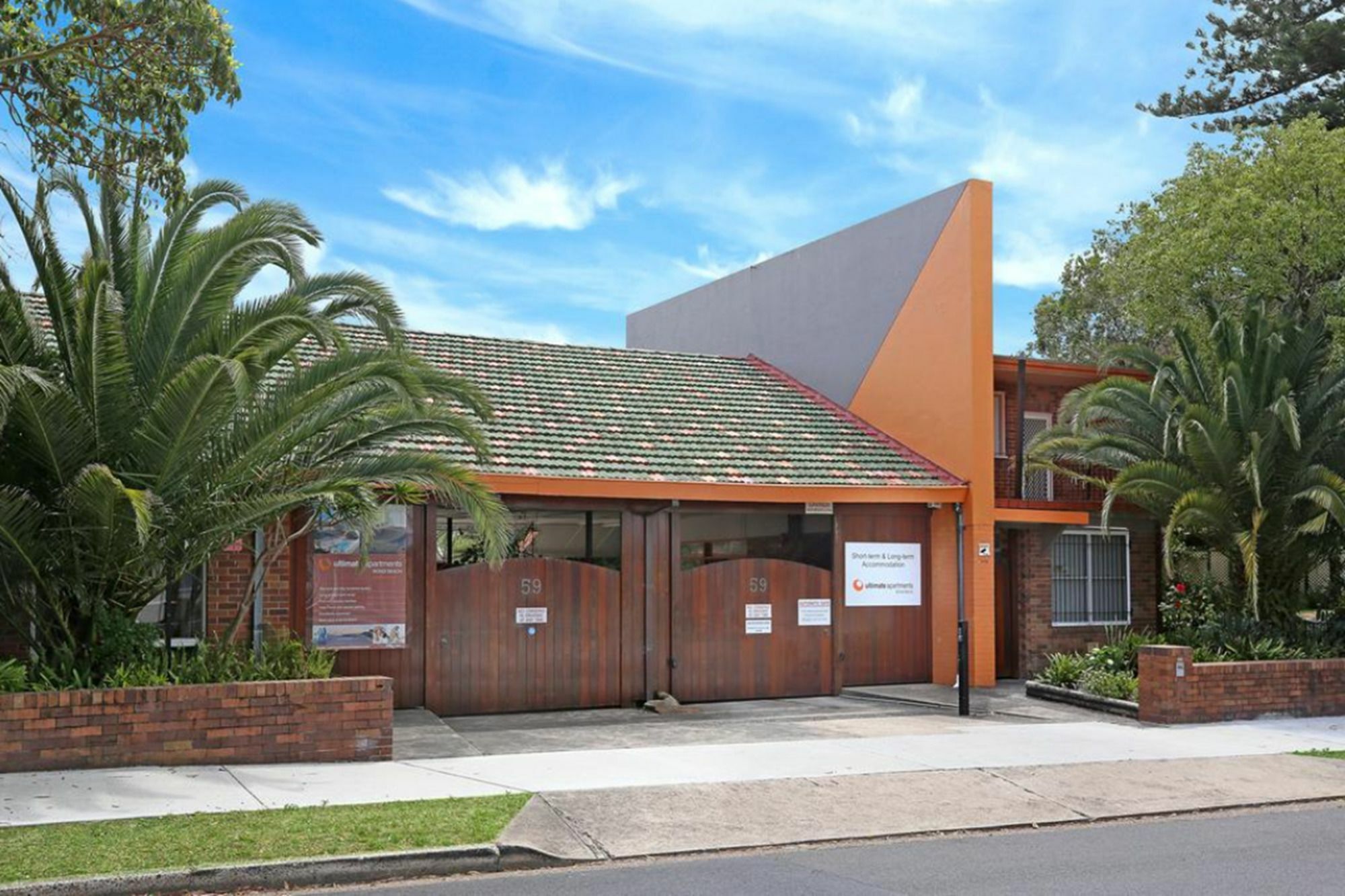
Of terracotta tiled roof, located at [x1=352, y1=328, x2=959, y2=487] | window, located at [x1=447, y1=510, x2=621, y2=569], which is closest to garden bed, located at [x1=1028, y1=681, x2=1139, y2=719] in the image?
terracotta tiled roof, located at [x1=352, y1=328, x2=959, y2=487]

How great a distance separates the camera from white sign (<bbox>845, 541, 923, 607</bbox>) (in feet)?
59.6

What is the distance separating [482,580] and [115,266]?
5.54 m

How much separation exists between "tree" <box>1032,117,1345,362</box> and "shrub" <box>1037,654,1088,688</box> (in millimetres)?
5146

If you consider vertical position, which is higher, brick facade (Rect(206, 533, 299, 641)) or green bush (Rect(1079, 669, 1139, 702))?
brick facade (Rect(206, 533, 299, 641))

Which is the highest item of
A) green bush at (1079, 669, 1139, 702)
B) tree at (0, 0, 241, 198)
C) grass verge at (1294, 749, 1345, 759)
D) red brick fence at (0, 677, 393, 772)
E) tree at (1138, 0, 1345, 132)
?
tree at (1138, 0, 1345, 132)

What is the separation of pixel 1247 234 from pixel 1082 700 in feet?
23.1

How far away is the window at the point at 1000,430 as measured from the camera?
66.5 ft

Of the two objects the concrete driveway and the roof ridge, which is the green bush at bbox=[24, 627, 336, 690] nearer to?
the concrete driveway

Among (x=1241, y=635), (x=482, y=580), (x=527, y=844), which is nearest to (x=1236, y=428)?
(x=1241, y=635)

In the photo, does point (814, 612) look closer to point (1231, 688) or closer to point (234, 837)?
point (1231, 688)

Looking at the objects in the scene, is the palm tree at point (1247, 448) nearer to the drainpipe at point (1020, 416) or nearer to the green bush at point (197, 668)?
A: the drainpipe at point (1020, 416)

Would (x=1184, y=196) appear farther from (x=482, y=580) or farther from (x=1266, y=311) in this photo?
(x=482, y=580)

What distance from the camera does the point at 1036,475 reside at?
2052 cm

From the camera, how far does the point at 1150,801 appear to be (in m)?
10.9
